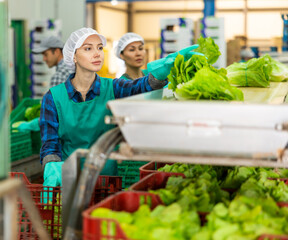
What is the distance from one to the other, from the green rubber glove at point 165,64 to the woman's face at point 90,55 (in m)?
0.47

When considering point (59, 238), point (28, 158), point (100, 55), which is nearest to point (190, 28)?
point (28, 158)

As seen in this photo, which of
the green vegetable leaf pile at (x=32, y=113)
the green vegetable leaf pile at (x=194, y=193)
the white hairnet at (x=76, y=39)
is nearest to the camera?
the green vegetable leaf pile at (x=194, y=193)

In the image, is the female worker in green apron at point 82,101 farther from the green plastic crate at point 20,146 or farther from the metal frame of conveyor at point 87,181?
the green plastic crate at point 20,146

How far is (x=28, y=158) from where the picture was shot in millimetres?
5551

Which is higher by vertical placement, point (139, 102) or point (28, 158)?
point (139, 102)

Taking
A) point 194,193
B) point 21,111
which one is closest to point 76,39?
point 194,193

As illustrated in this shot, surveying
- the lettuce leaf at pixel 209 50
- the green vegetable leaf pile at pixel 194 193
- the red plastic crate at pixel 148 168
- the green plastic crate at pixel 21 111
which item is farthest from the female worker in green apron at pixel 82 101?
the green plastic crate at pixel 21 111

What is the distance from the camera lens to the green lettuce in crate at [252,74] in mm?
3571

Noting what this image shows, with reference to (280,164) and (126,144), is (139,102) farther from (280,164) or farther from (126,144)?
(280,164)

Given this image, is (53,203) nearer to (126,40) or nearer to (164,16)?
(126,40)

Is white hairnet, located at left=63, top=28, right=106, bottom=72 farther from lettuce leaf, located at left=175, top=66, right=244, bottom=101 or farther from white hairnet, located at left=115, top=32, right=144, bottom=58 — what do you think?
white hairnet, located at left=115, top=32, right=144, bottom=58

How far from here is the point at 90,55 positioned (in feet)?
11.6

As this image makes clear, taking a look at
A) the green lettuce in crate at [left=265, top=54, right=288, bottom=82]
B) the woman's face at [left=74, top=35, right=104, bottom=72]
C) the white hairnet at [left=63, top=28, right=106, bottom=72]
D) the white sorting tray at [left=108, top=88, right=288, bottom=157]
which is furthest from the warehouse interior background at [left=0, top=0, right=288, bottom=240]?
the white hairnet at [left=63, top=28, right=106, bottom=72]

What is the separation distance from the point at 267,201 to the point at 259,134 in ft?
1.12
